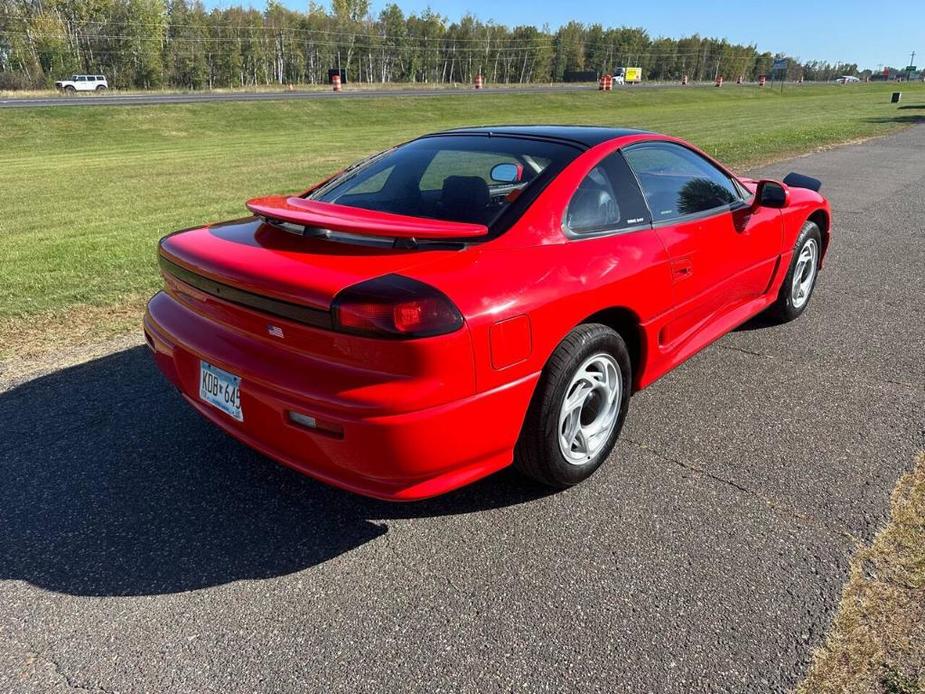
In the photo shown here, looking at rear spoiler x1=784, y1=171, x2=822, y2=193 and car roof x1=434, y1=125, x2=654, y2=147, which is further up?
car roof x1=434, y1=125, x2=654, y2=147

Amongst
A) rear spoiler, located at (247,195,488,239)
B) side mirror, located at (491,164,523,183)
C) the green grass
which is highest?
side mirror, located at (491,164,523,183)

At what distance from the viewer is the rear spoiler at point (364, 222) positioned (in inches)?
96.9

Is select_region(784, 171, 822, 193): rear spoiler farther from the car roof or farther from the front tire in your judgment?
the front tire

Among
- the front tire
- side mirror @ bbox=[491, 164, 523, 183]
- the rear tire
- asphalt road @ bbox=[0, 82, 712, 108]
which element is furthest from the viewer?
asphalt road @ bbox=[0, 82, 712, 108]

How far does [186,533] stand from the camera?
100 inches

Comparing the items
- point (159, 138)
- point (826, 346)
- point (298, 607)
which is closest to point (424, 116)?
point (159, 138)

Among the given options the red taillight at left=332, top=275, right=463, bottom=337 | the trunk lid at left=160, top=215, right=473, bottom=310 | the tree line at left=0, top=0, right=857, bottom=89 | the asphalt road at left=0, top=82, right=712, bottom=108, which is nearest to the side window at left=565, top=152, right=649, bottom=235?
the trunk lid at left=160, top=215, right=473, bottom=310

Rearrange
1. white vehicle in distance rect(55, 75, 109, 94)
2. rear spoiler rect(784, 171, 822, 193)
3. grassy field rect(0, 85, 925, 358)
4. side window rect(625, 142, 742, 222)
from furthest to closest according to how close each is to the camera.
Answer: white vehicle in distance rect(55, 75, 109, 94) < grassy field rect(0, 85, 925, 358) < rear spoiler rect(784, 171, 822, 193) < side window rect(625, 142, 742, 222)

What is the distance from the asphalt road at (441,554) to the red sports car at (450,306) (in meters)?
0.33

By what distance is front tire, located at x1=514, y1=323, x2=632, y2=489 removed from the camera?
2514 mm

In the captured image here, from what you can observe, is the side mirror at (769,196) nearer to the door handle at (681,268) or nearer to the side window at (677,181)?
the side window at (677,181)

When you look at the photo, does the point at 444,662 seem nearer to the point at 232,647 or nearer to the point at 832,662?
the point at 232,647

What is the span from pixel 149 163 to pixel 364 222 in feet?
46.5

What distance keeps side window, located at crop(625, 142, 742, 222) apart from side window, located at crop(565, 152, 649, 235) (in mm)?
108
